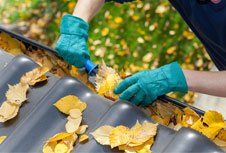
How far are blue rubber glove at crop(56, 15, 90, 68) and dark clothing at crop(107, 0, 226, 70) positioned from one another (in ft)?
1.90

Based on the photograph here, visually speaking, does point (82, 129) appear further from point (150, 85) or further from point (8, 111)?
point (150, 85)

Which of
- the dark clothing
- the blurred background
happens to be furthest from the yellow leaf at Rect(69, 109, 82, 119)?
the blurred background

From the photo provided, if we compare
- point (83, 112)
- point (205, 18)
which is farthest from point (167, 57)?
point (83, 112)

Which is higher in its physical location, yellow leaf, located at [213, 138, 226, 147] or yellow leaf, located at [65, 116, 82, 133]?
yellow leaf, located at [65, 116, 82, 133]

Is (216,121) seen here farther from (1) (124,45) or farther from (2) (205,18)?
(1) (124,45)

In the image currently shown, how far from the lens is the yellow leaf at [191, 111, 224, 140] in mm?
1793

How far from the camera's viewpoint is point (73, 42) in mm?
2459

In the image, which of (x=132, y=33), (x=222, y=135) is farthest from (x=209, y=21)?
(x=132, y=33)

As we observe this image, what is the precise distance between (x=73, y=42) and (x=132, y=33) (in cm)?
249

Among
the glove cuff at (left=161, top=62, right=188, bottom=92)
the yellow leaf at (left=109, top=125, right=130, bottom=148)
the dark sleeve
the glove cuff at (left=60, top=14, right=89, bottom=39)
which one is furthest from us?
the glove cuff at (left=60, top=14, right=89, bottom=39)

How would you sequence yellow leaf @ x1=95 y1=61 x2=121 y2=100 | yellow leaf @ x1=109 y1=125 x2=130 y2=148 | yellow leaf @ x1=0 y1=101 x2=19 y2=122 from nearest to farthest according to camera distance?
yellow leaf @ x1=109 y1=125 x2=130 y2=148, yellow leaf @ x1=0 y1=101 x2=19 y2=122, yellow leaf @ x1=95 y1=61 x2=121 y2=100

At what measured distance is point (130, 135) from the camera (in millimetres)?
1675

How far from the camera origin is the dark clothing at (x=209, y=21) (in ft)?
7.61

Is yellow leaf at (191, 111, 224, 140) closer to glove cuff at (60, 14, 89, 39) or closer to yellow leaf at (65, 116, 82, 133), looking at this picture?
yellow leaf at (65, 116, 82, 133)
